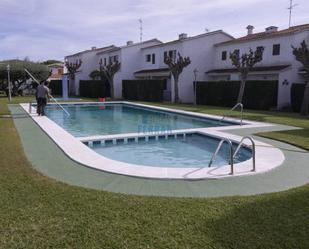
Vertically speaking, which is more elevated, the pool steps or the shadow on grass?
the shadow on grass

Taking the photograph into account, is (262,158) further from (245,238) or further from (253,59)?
(253,59)

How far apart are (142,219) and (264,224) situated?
169 cm

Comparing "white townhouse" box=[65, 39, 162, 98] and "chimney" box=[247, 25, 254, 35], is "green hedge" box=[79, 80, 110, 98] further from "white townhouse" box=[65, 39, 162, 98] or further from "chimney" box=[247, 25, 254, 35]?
"chimney" box=[247, 25, 254, 35]

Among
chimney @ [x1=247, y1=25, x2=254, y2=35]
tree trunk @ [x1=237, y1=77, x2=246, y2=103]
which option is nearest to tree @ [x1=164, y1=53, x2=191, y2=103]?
tree trunk @ [x1=237, y1=77, x2=246, y2=103]

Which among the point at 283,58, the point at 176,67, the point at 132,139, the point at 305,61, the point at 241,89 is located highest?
the point at 283,58

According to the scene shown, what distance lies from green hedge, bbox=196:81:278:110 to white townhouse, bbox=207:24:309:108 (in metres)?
0.70

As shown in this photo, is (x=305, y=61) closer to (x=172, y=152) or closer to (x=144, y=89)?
(x=172, y=152)

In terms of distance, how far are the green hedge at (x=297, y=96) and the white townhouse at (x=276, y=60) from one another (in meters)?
1.02

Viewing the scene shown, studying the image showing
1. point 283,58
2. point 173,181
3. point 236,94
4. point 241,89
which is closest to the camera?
point 173,181

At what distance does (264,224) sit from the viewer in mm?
4348

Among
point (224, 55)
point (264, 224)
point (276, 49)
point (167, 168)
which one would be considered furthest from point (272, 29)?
point (264, 224)

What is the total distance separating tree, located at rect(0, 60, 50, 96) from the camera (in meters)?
38.0

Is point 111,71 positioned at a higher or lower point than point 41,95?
higher

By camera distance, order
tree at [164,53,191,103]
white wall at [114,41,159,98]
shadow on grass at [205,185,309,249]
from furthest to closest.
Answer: white wall at [114,41,159,98], tree at [164,53,191,103], shadow on grass at [205,185,309,249]
